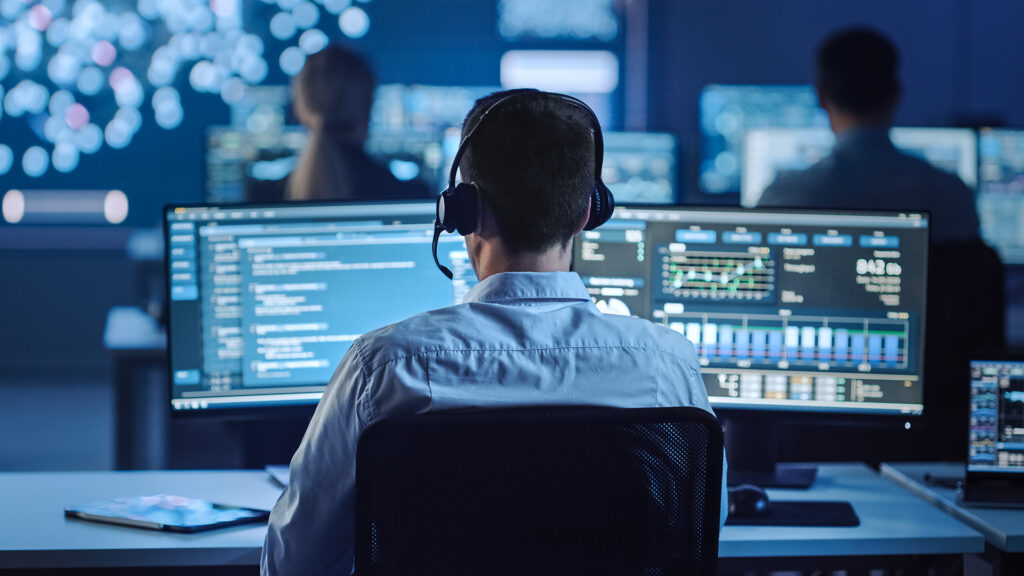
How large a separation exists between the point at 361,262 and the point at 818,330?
2.68ft

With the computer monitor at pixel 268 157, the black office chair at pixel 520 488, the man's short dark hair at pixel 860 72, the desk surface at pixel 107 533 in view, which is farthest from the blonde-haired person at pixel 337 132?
the black office chair at pixel 520 488

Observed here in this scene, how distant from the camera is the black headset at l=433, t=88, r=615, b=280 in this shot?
121cm

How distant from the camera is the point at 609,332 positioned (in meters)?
1.14

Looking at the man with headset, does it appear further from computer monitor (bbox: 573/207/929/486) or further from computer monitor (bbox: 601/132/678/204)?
computer monitor (bbox: 601/132/678/204)

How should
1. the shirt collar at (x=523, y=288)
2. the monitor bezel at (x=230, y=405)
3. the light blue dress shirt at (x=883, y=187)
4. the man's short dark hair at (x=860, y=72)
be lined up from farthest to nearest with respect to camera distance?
the man's short dark hair at (x=860, y=72)
the light blue dress shirt at (x=883, y=187)
the monitor bezel at (x=230, y=405)
the shirt collar at (x=523, y=288)

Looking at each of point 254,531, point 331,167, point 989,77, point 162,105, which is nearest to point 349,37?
point 162,105

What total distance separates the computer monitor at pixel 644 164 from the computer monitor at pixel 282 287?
3185 mm

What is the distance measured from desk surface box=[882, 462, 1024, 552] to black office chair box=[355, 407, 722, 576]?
76cm

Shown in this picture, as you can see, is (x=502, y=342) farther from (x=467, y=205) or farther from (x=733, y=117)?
(x=733, y=117)

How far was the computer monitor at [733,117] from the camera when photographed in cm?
552

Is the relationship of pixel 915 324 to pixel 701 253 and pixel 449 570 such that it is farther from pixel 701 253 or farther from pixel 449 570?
pixel 449 570

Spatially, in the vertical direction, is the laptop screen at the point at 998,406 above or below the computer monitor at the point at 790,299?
below

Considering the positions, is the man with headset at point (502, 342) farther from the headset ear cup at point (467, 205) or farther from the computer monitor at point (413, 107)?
the computer monitor at point (413, 107)

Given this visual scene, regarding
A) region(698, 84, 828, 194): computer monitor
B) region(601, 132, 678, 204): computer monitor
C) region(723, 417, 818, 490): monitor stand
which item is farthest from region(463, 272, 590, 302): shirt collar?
region(698, 84, 828, 194): computer monitor
